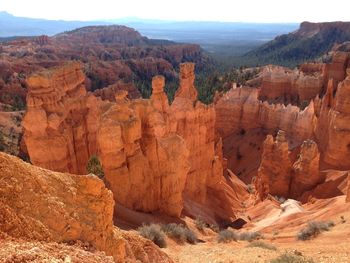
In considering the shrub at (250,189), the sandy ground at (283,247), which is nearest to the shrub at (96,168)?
the sandy ground at (283,247)

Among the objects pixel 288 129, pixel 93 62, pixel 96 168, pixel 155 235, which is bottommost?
pixel 93 62

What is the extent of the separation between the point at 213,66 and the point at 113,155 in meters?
95.5

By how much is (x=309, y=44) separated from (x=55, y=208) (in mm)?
105233

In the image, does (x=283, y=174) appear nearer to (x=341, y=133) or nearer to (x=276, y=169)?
(x=276, y=169)

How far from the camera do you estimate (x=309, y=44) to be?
101688 mm

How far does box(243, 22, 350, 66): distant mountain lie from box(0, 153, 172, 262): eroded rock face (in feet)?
294

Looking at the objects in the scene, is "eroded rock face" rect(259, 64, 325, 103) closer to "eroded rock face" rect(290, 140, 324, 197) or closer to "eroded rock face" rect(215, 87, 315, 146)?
"eroded rock face" rect(215, 87, 315, 146)

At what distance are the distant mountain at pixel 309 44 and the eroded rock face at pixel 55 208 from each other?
8974 cm

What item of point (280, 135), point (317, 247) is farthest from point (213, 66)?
point (317, 247)

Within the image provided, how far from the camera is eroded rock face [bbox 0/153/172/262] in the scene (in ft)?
17.8

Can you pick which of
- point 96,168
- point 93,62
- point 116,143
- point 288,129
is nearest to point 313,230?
point 116,143

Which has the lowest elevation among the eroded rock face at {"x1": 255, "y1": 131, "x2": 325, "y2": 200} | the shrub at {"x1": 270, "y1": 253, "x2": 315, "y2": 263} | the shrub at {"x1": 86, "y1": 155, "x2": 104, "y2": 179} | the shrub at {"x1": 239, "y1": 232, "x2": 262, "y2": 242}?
the eroded rock face at {"x1": 255, "y1": 131, "x2": 325, "y2": 200}

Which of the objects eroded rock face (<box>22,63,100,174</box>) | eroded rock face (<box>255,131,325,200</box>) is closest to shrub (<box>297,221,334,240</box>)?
eroded rock face (<box>22,63,100,174</box>)

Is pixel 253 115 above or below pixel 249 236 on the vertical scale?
below
